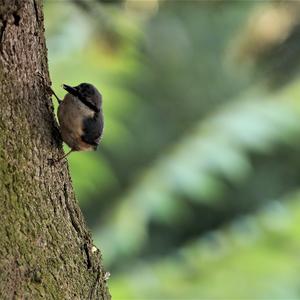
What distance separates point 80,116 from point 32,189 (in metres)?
0.23

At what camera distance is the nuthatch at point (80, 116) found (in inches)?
71.8

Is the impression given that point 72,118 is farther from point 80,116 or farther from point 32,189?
point 32,189

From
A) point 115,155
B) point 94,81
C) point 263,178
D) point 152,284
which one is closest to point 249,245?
point 152,284

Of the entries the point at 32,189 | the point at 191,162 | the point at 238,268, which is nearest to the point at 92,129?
the point at 32,189

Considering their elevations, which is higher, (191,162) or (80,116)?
(191,162)

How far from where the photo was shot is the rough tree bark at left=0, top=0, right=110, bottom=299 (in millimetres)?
1656

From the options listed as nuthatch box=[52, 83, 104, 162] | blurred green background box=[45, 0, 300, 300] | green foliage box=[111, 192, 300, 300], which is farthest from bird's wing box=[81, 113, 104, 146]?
green foliage box=[111, 192, 300, 300]

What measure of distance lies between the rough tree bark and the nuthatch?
0.03 m

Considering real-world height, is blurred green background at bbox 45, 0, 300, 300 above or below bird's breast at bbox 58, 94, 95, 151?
above

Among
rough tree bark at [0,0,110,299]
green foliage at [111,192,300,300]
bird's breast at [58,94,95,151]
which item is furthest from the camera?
green foliage at [111,192,300,300]

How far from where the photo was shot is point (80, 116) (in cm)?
183

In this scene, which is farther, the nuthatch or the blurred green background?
the blurred green background

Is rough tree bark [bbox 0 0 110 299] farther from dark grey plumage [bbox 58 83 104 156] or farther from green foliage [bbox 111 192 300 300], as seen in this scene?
green foliage [bbox 111 192 300 300]

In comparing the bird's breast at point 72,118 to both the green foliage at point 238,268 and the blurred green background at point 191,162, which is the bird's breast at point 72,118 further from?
the green foliage at point 238,268
